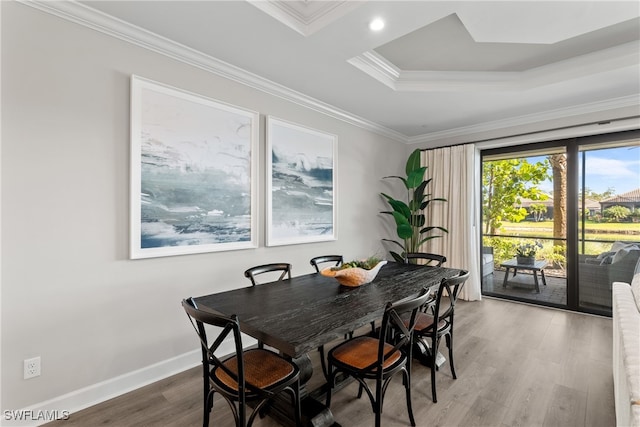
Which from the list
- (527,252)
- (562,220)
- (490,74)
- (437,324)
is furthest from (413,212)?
(437,324)

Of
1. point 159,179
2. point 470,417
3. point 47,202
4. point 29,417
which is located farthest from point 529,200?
point 29,417

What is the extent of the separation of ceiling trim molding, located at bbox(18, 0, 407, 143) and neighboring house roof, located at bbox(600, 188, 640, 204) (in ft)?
12.3

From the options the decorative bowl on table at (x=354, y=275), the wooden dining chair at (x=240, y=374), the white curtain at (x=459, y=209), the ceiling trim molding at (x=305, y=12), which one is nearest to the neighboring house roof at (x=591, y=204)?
the white curtain at (x=459, y=209)

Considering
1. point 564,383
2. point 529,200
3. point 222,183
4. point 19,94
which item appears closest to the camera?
point 19,94

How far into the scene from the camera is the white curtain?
4469 mm

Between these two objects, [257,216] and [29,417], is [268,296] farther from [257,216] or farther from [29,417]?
[29,417]

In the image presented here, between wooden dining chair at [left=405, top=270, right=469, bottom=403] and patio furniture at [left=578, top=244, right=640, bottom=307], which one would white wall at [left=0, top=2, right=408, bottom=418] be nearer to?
wooden dining chair at [left=405, top=270, right=469, bottom=403]

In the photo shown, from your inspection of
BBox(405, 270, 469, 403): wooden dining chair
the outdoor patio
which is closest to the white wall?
BBox(405, 270, 469, 403): wooden dining chair

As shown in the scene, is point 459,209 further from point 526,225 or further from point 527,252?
point 527,252

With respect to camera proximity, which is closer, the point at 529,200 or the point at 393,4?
the point at 393,4

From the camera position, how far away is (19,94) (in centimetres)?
180

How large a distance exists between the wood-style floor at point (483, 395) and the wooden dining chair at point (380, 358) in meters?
0.28

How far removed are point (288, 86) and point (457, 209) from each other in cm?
313

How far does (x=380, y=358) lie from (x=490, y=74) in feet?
10.7
